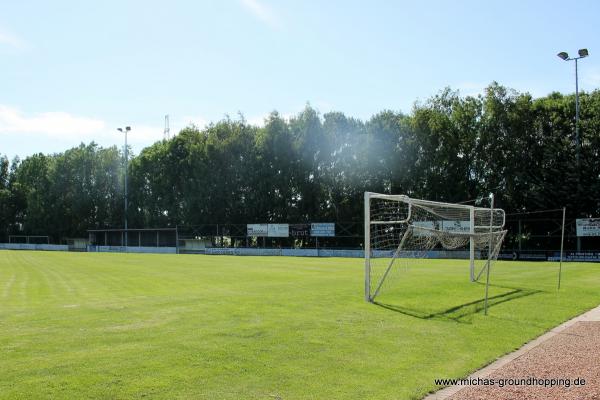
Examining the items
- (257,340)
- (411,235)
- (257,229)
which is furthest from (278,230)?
(257,340)

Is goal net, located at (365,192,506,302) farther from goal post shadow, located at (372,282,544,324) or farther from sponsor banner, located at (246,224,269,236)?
sponsor banner, located at (246,224,269,236)

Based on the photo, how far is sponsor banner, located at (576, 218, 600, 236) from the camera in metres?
45.6

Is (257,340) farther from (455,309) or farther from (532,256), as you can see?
(532,256)

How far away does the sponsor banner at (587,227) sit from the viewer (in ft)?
150

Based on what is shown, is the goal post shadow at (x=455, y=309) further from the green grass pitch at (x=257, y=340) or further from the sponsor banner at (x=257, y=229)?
the sponsor banner at (x=257, y=229)

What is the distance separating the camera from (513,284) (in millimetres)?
20406

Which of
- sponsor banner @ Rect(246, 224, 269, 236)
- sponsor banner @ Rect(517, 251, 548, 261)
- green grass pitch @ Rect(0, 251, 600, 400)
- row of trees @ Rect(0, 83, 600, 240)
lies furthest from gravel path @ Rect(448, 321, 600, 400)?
sponsor banner @ Rect(246, 224, 269, 236)

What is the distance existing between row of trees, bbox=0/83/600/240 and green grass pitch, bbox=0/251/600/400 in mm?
40364

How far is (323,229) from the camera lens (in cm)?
6112

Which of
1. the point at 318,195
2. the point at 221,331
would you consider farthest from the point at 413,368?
the point at 318,195

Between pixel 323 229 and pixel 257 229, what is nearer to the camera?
pixel 323 229

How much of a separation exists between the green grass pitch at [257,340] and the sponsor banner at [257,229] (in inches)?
1900

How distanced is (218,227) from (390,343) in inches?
2484

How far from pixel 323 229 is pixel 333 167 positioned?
1062 centimetres
